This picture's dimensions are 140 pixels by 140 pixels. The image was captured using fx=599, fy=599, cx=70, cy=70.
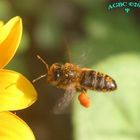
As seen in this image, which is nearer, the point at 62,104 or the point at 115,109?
the point at 62,104

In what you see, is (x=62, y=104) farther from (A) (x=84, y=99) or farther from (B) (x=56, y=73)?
(A) (x=84, y=99)

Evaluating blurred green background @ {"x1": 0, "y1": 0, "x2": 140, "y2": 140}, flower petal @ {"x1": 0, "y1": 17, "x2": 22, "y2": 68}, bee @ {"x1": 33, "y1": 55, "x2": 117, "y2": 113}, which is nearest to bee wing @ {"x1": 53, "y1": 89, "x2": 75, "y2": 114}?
bee @ {"x1": 33, "y1": 55, "x2": 117, "y2": 113}

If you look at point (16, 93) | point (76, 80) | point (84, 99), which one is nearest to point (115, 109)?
point (84, 99)

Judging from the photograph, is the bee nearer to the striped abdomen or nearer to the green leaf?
the striped abdomen

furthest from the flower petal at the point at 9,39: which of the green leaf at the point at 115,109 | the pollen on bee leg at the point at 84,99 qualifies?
the green leaf at the point at 115,109

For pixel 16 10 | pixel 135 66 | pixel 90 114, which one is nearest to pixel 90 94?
pixel 90 114

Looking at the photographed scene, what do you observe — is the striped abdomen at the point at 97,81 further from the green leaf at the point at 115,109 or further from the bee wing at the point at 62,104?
the green leaf at the point at 115,109
